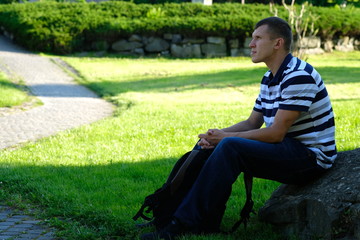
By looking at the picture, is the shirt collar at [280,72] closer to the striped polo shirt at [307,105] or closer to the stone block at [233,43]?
the striped polo shirt at [307,105]

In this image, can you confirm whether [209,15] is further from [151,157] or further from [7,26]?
[151,157]

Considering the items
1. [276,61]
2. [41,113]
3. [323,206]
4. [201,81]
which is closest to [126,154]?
[276,61]

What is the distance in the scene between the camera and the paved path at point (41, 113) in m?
4.51

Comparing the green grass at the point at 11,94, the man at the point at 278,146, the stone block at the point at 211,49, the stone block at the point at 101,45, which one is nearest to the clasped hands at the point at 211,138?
the man at the point at 278,146

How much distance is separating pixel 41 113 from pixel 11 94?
1.94 metres

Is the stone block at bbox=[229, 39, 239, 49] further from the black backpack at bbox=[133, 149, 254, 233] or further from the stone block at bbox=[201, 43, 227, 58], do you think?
the black backpack at bbox=[133, 149, 254, 233]

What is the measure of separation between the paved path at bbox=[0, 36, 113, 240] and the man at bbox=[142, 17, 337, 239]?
3.67ft

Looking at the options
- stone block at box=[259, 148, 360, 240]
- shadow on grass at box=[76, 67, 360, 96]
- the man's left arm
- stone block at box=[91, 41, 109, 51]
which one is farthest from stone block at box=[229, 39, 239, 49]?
the man's left arm

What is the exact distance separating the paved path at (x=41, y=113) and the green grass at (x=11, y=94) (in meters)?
0.37

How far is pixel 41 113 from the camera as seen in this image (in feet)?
35.0

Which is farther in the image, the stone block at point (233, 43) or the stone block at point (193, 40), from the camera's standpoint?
the stone block at point (233, 43)

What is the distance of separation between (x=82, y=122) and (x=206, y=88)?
574 centimetres

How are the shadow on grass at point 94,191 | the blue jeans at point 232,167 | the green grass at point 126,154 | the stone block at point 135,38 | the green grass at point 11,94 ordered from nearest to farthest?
1. the blue jeans at point 232,167
2. the shadow on grass at point 94,191
3. the green grass at point 126,154
4. the green grass at point 11,94
5. the stone block at point 135,38

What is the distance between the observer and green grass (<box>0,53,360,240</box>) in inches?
183
